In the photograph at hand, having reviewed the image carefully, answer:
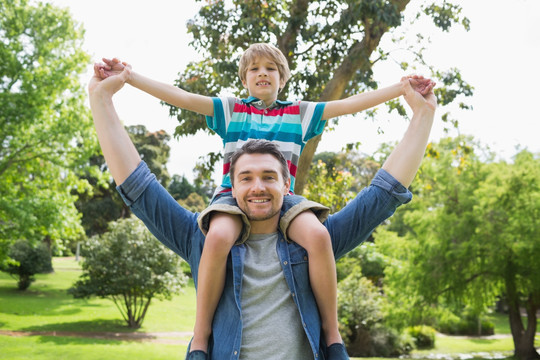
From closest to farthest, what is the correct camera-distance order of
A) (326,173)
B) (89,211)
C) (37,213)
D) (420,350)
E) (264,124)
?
(264,124) < (326,173) < (37,213) < (420,350) < (89,211)

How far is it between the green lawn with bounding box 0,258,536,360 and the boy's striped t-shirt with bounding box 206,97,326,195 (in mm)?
11175

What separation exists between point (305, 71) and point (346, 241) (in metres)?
6.99

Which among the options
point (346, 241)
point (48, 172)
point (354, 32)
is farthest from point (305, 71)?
point (48, 172)

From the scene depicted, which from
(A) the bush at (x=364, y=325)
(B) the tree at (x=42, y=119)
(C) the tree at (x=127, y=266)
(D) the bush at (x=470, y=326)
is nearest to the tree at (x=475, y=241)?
(A) the bush at (x=364, y=325)

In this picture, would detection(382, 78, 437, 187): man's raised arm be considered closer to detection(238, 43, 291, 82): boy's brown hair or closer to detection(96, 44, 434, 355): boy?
detection(96, 44, 434, 355): boy

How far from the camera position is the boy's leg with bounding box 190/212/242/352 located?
1767mm

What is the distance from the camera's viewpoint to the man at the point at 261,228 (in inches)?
68.3

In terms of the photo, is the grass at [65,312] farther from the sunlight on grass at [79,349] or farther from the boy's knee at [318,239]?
the boy's knee at [318,239]

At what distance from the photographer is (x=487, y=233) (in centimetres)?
1605

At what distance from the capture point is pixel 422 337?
66.4 ft

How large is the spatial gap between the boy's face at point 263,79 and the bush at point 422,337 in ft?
63.7

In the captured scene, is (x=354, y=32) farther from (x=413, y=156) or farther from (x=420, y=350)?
(x=420, y=350)

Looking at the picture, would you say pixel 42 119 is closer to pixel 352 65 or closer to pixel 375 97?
pixel 352 65

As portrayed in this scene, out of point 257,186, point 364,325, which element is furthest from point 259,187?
point 364,325
